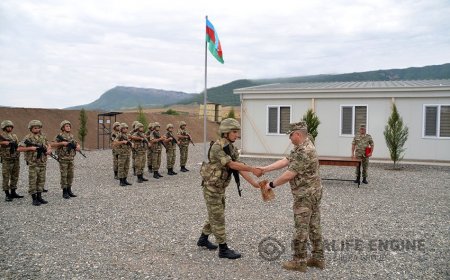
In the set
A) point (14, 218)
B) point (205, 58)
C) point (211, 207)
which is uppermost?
point (205, 58)

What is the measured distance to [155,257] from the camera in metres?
5.17

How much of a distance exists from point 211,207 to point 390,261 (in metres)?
2.59

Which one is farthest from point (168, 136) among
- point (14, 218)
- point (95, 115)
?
point (95, 115)

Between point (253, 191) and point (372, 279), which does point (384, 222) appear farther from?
point (253, 191)

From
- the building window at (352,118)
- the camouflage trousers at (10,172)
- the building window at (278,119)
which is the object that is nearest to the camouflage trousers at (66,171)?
the camouflage trousers at (10,172)

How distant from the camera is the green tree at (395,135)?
1482 cm

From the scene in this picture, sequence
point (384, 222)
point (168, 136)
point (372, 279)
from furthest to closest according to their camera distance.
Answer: point (168, 136)
point (384, 222)
point (372, 279)

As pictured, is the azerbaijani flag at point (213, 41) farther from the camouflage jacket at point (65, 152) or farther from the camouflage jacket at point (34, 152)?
the camouflage jacket at point (34, 152)

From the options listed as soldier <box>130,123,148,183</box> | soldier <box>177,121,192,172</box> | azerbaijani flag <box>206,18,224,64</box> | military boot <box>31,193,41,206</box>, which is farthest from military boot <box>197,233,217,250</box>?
azerbaijani flag <box>206,18,224,64</box>

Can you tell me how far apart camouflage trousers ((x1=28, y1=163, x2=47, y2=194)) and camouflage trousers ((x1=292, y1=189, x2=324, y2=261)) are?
636cm

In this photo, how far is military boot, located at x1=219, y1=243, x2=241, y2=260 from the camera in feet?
16.7

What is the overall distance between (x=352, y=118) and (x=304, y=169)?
1265 centimetres

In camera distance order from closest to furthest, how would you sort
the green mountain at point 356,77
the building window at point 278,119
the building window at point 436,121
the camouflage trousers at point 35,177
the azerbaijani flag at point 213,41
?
the camouflage trousers at point 35,177 → the azerbaijani flag at point 213,41 → the building window at point 436,121 → the building window at point 278,119 → the green mountain at point 356,77

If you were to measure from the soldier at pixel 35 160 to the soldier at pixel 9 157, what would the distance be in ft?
1.21
